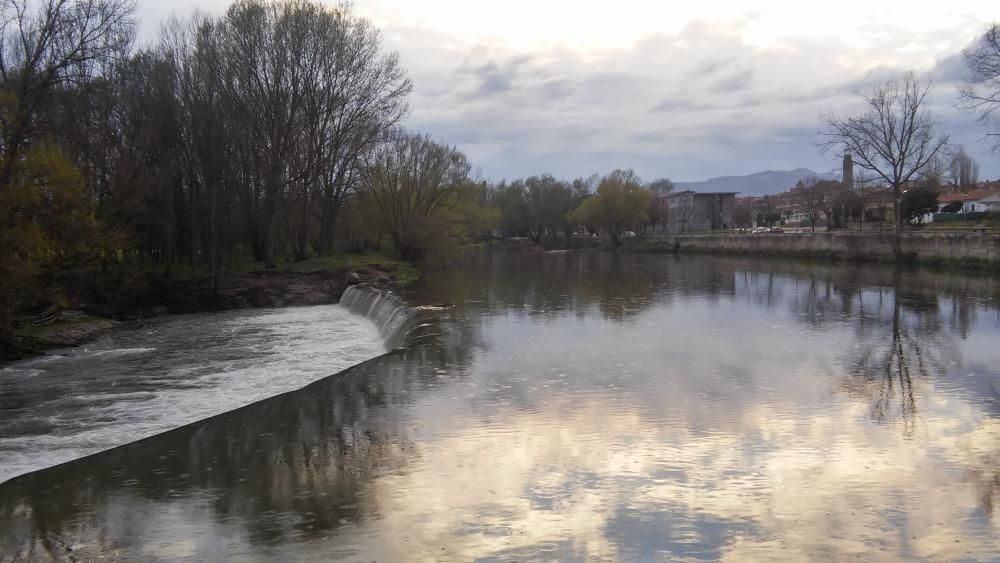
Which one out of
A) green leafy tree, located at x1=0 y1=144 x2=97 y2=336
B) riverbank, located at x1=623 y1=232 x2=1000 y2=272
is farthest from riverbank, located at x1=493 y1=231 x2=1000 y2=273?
green leafy tree, located at x1=0 y1=144 x2=97 y2=336

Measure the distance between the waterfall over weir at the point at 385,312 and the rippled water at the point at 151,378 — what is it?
458 millimetres

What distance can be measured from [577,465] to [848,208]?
76.1 metres

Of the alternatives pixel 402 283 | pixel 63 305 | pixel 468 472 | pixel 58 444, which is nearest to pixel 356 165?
pixel 402 283

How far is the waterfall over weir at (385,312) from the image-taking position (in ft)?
67.9

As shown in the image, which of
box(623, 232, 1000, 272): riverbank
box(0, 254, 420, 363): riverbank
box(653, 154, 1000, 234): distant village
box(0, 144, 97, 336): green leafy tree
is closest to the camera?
box(0, 144, 97, 336): green leafy tree

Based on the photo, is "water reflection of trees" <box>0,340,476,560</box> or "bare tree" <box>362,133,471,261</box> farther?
"bare tree" <box>362,133,471,261</box>

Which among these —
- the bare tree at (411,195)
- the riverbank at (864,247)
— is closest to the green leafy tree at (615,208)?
the riverbank at (864,247)

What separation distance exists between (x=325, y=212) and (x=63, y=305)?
63.3ft

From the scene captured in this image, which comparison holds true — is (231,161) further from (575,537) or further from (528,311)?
(575,537)

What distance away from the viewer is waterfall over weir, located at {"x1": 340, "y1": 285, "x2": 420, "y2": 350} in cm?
2069

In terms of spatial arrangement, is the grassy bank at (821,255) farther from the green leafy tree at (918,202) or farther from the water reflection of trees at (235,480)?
the water reflection of trees at (235,480)

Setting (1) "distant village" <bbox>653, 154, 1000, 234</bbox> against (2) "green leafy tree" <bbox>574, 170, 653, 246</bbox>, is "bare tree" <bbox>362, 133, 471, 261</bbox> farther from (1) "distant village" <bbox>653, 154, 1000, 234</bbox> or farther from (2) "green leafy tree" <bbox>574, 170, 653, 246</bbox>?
(2) "green leafy tree" <bbox>574, 170, 653, 246</bbox>

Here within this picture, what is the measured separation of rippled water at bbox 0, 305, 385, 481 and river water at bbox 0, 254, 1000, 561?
2.98 feet

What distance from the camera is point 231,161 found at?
33.9m
